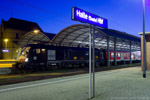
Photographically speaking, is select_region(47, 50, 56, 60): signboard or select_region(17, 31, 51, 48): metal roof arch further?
select_region(17, 31, 51, 48): metal roof arch

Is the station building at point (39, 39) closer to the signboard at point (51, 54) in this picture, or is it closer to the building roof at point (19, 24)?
the building roof at point (19, 24)

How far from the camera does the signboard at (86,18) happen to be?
20.4ft

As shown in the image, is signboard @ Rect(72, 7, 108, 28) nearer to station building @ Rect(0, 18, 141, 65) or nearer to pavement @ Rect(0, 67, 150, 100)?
pavement @ Rect(0, 67, 150, 100)

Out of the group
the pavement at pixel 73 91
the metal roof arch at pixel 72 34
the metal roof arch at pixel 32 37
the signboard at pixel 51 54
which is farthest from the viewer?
the metal roof arch at pixel 32 37

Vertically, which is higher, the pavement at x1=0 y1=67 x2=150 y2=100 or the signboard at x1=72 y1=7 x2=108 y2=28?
the signboard at x1=72 y1=7 x2=108 y2=28

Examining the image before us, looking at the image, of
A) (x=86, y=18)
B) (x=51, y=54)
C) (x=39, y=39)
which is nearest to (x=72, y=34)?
(x=39, y=39)

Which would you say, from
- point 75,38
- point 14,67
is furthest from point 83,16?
point 75,38

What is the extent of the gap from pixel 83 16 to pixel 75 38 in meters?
28.4

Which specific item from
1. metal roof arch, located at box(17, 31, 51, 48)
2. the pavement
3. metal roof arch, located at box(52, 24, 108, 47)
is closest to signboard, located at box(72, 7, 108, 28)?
the pavement

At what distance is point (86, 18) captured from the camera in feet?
21.9

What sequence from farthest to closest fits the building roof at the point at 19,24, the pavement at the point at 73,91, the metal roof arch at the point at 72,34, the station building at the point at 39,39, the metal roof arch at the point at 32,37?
the building roof at the point at 19,24 → the metal roof arch at the point at 32,37 → the station building at the point at 39,39 → the metal roof arch at the point at 72,34 → the pavement at the point at 73,91

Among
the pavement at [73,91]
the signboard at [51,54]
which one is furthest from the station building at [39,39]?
the pavement at [73,91]

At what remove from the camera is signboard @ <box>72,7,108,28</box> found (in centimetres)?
620

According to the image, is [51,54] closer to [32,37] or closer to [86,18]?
[86,18]
